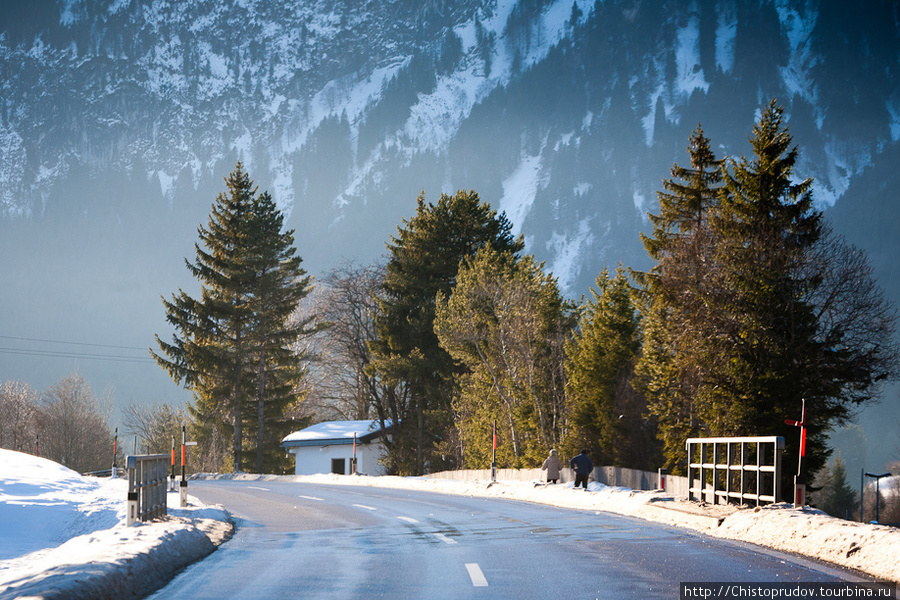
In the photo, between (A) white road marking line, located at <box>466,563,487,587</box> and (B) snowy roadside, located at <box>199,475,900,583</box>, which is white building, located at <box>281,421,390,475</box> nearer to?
(B) snowy roadside, located at <box>199,475,900,583</box>

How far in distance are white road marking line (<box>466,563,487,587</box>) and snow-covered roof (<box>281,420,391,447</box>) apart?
5112cm

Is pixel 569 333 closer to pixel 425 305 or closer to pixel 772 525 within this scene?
pixel 425 305

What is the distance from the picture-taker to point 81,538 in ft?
42.8

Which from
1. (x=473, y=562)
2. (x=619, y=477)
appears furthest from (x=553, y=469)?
(x=473, y=562)

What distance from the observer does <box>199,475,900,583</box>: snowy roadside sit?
1078 centimetres

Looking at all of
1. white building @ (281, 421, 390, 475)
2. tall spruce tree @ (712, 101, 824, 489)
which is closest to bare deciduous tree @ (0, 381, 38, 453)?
white building @ (281, 421, 390, 475)

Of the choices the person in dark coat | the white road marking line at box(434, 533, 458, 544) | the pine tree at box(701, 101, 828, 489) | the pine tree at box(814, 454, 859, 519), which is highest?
the pine tree at box(701, 101, 828, 489)

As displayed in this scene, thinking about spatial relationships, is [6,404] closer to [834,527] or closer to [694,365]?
[694,365]

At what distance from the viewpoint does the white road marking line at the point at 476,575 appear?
31.3ft

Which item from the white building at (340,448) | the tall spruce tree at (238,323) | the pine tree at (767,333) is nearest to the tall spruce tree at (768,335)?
the pine tree at (767,333)

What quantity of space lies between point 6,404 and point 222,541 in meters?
82.2

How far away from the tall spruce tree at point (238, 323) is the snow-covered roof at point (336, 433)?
253cm

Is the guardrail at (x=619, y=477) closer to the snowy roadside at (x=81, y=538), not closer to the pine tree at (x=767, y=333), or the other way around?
the pine tree at (x=767, y=333)

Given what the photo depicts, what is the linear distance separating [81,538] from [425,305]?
1822 inches
